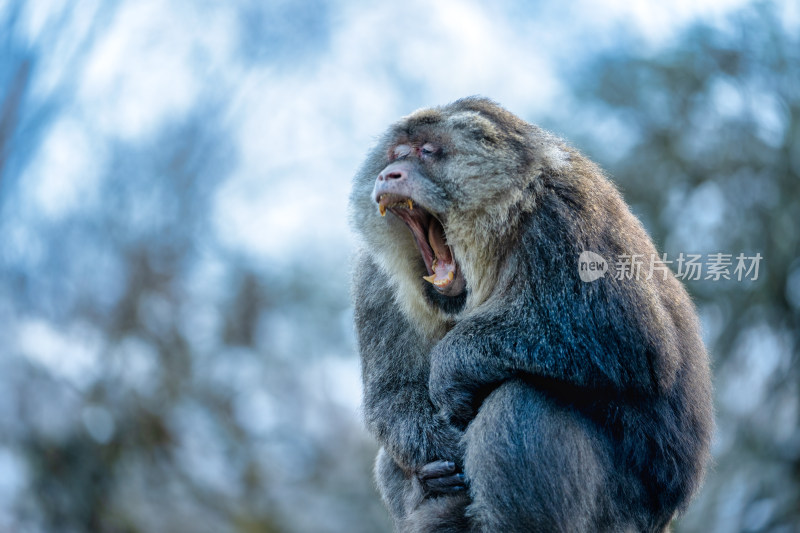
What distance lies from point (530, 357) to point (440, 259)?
2.38 ft

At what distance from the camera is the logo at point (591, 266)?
3.14 m

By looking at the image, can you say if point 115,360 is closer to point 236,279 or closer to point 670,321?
point 236,279

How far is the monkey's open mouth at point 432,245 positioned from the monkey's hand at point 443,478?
0.78m

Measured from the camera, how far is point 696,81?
36.8 ft

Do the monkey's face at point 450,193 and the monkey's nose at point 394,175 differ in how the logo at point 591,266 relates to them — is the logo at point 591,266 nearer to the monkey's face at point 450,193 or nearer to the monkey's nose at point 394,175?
the monkey's face at point 450,193

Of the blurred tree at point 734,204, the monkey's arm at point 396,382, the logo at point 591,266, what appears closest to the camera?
the logo at point 591,266

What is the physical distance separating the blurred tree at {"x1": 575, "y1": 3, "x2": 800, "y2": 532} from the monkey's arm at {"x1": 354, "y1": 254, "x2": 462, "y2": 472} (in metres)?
→ 7.36

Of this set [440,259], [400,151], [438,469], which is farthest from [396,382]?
[400,151]

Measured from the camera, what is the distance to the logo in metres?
3.14

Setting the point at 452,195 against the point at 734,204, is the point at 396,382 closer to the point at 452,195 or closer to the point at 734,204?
the point at 452,195

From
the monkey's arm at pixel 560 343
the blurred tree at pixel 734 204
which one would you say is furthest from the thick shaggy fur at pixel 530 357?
the blurred tree at pixel 734 204

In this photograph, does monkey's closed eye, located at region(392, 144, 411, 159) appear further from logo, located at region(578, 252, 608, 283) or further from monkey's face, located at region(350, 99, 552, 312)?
logo, located at region(578, 252, 608, 283)

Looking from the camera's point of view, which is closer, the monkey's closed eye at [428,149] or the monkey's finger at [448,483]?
the monkey's finger at [448,483]

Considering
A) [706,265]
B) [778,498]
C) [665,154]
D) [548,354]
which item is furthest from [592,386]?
[665,154]
